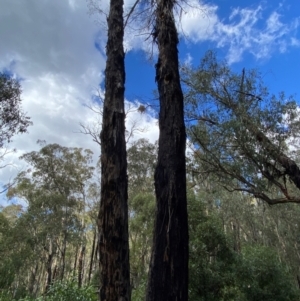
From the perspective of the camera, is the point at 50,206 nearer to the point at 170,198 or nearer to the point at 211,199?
the point at 211,199

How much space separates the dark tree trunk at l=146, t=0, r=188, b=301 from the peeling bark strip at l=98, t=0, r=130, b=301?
25 centimetres

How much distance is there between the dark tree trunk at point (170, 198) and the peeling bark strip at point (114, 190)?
0.25 m

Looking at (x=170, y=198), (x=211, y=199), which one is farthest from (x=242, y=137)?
(x=211, y=199)

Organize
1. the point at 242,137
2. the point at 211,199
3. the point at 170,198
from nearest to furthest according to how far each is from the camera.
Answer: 1. the point at 170,198
2. the point at 242,137
3. the point at 211,199

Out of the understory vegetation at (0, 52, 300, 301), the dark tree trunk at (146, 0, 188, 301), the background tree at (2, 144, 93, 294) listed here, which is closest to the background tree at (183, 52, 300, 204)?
the understory vegetation at (0, 52, 300, 301)

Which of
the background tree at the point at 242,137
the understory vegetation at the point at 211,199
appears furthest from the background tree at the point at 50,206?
the background tree at the point at 242,137

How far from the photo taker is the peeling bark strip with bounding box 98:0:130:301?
227 centimetres

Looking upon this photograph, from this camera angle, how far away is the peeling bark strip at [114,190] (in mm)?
2273

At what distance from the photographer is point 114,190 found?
100.0 inches

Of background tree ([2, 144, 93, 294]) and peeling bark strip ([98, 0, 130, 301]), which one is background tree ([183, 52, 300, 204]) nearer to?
peeling bark strip ([98, 0, 130, 301])

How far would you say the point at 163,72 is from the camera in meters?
3.14

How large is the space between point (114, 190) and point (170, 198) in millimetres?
471

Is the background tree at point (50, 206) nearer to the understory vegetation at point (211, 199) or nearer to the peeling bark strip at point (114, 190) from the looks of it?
the understory vegetation at point (211, 199)

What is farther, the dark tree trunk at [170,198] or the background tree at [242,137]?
the background tree at [242,137]
